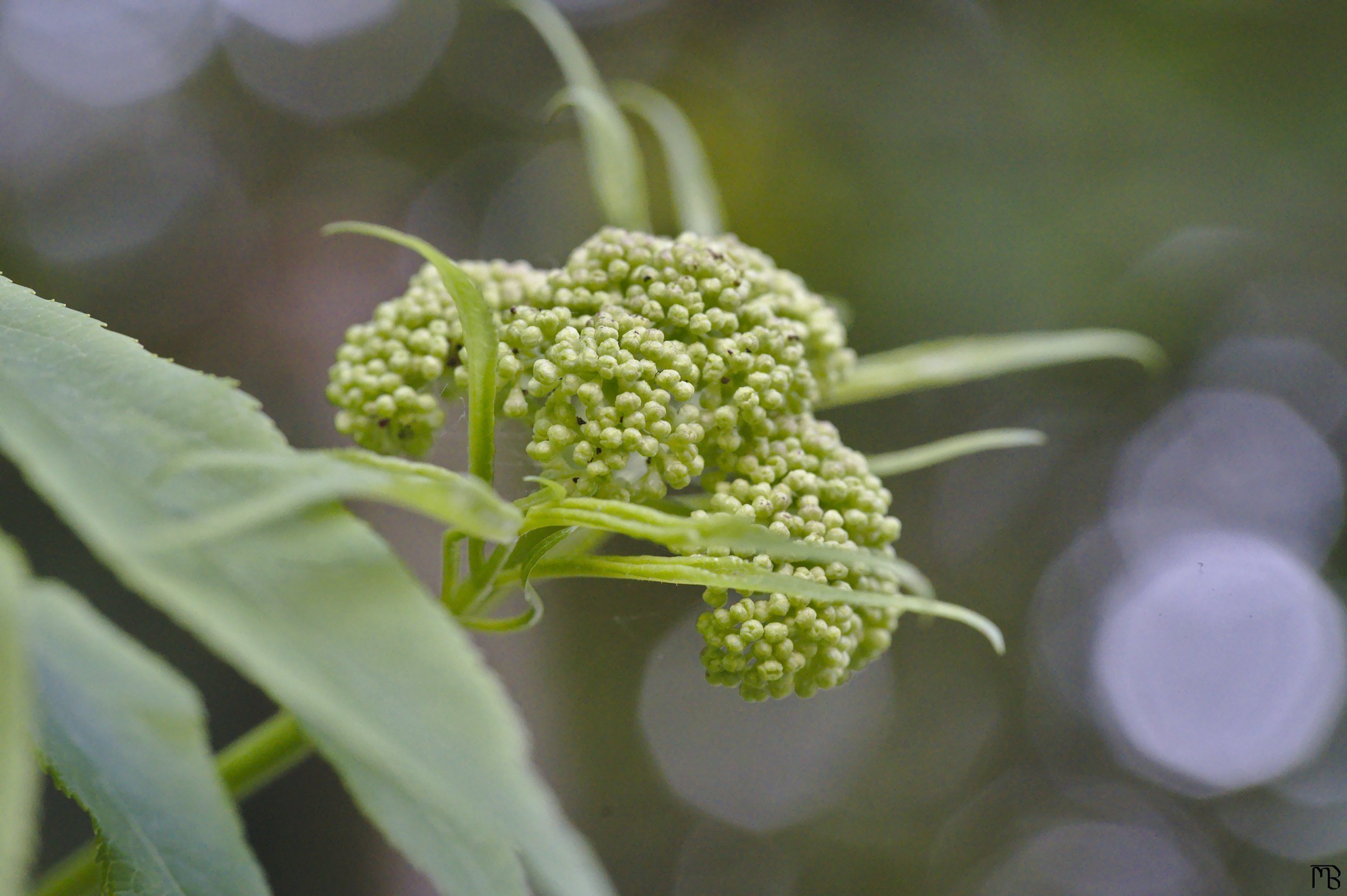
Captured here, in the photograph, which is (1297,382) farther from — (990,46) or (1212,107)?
(990,46)

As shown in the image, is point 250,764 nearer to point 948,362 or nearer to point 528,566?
→ point 528,566

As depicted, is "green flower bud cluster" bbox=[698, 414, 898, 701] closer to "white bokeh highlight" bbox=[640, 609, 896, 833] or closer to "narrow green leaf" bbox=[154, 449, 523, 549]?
"narrow green leaf" bbox=[154, 449, 523, 549]

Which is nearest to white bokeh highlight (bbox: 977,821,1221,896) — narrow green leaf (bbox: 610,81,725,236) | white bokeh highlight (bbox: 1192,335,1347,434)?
white bokeh highlight (bbox: 1192,335,1347,434)

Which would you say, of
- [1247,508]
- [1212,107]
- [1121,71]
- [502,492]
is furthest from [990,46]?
[502,492]

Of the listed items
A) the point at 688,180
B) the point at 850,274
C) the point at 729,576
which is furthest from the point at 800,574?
the point at 850,274

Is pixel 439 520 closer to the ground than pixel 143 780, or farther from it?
farther from it

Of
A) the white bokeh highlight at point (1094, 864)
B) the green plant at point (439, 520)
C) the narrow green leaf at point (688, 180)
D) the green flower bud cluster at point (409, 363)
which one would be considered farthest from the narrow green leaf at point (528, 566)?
the white bokeh highlight at point (1094, 864)
